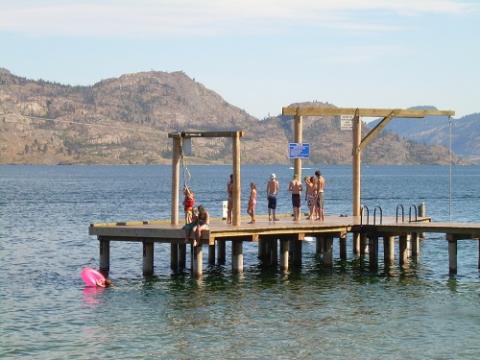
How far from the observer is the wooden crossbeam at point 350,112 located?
41.1m

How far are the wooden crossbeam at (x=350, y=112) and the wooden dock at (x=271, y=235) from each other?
4.43 meters

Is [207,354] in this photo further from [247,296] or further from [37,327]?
[247,296]

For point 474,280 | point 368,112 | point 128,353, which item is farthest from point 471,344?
point 368,112

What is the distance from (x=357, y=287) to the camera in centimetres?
3628

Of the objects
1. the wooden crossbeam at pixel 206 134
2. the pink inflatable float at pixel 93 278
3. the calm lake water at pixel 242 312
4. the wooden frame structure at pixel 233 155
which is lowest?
the calm lake water at pixel 242 312

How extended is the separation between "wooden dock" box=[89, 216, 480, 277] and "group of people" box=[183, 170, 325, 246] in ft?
1.18

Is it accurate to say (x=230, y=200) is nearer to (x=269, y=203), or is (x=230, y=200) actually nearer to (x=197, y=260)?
(x=269, y=203)

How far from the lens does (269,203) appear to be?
40.1m

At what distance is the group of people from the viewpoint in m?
34.8

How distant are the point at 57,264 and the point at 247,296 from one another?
13.3 meters

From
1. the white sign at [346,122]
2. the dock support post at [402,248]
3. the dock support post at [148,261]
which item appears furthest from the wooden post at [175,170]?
the dock support post at [402,248]

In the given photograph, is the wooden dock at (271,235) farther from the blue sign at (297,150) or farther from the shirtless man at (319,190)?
the blue sign at (297,150)

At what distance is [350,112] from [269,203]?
18.5 feet

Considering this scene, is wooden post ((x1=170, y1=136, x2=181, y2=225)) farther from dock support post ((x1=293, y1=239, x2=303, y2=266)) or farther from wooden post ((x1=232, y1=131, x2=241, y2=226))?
dock support post ((x1=293, y1=239, x2=303, y2=266))
